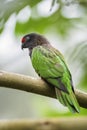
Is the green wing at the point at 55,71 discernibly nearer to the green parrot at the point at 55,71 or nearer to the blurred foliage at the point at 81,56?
the green parrot at the point at 55,71

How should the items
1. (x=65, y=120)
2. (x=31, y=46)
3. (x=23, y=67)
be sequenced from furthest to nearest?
(x=23, y=67), (x=31, y=46), (x=65, y=120)

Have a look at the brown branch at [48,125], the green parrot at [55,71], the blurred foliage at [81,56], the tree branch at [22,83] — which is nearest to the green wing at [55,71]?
the green parrot at [55,71]

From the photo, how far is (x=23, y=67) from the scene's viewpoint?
330 centimetres

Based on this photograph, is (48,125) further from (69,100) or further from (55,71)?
(55,71)

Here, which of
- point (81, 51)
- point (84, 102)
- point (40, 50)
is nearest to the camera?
point (84, 102)

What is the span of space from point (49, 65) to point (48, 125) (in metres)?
1.35

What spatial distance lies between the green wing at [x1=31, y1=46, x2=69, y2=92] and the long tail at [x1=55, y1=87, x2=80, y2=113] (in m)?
0.10

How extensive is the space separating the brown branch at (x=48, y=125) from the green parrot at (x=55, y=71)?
0.76 m

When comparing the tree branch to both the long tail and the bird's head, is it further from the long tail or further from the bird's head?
the bird's head

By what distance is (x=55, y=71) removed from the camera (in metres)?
1.89

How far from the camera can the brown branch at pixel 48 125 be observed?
24.3 inches

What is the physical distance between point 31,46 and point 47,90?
1.35 m

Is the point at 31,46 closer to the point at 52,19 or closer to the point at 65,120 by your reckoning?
the point at 52,19

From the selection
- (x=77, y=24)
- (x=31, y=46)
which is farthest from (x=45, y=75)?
(x=31, y=46)
